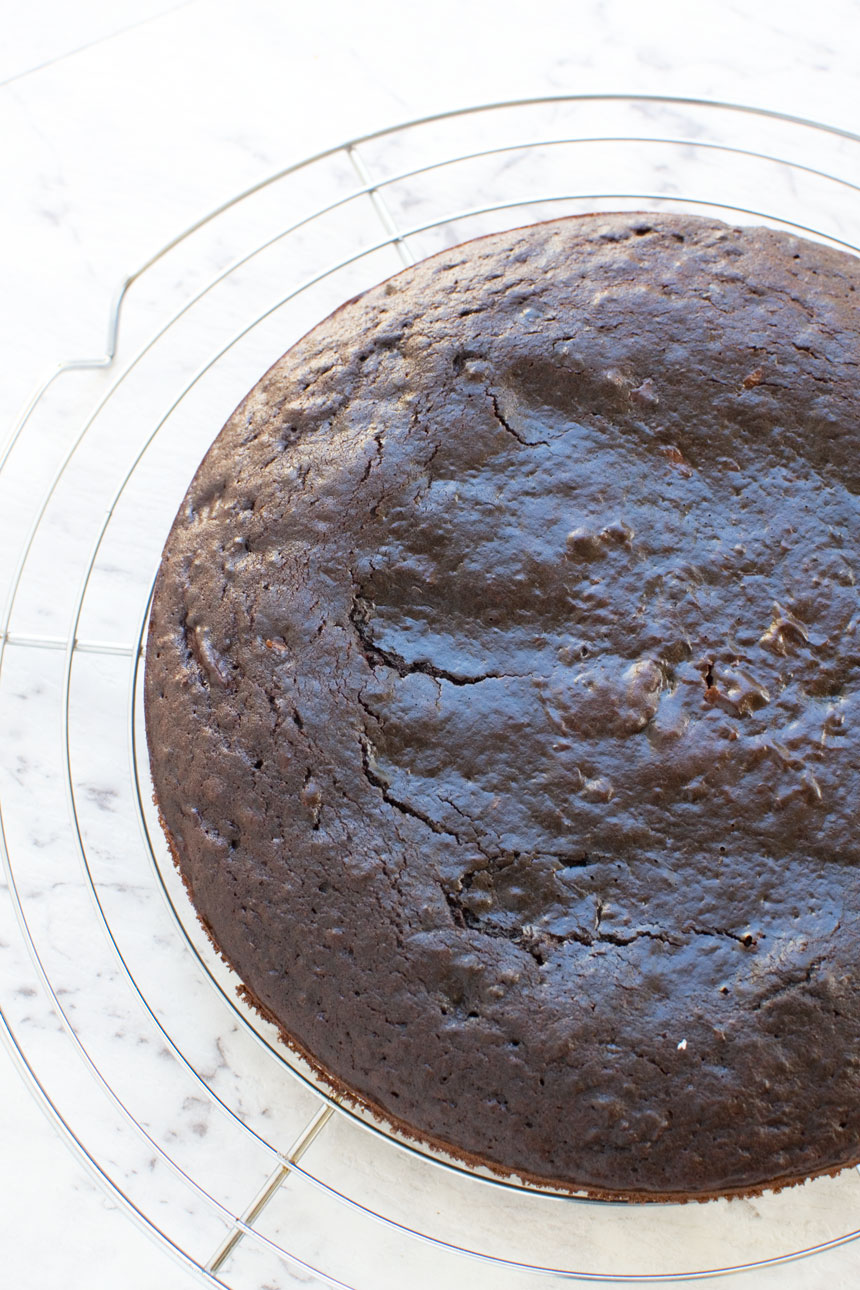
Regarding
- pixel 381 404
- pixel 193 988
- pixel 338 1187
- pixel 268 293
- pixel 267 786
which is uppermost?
pixel 268 293

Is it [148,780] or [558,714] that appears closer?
[558,714]

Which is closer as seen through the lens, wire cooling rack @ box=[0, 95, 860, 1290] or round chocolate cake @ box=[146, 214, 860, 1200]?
round chocolate cake @ box=[146, 214, 860, 1200]

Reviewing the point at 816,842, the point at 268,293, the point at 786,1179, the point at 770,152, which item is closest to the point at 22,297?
the point at 268,293

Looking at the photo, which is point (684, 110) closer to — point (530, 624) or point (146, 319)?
point (146, 319)

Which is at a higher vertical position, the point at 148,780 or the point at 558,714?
the point at 558,714
